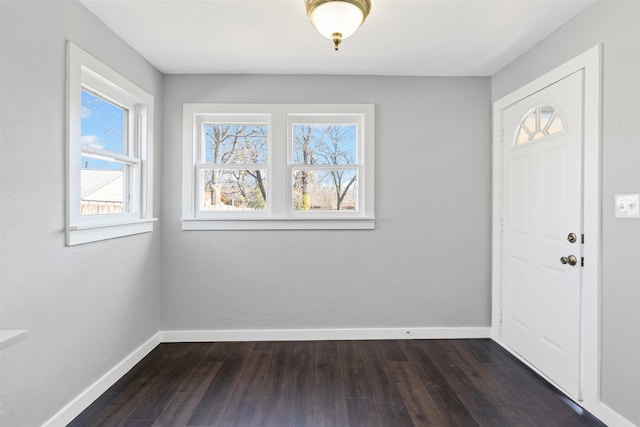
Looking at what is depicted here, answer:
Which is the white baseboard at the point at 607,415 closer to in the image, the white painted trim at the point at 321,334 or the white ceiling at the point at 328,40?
the white painted trim at the point at 321,334

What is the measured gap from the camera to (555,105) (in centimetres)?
239

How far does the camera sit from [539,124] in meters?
2.58

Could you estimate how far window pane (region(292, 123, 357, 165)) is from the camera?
3.28 meters

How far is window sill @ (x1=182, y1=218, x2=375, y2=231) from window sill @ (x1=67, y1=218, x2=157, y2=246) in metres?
0.39

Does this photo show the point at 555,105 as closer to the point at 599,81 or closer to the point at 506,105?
the point at 599,81

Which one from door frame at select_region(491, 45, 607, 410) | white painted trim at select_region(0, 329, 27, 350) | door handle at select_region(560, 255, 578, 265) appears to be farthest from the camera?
door handle at select_region(560, 255, 578, 265)

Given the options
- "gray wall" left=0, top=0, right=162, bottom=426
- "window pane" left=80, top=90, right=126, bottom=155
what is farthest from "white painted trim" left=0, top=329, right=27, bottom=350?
"window pane" left=80, top=90, right=126, bottom=155

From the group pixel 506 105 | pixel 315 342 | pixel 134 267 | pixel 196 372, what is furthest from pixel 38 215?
pixel 506 105

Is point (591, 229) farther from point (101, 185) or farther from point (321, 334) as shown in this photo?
point (101, 185)

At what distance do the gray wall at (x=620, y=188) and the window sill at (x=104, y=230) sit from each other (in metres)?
3.20

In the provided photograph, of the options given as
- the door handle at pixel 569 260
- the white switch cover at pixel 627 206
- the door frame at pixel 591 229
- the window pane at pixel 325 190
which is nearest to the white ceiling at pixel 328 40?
the door frame at pixel 591 229

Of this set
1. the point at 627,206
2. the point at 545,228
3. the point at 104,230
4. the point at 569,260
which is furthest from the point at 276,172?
the point at 627,206

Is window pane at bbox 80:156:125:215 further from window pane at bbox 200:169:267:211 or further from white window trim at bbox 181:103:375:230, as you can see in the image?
window pane at bbox 200:169:267:211

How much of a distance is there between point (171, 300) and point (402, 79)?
3.08m
